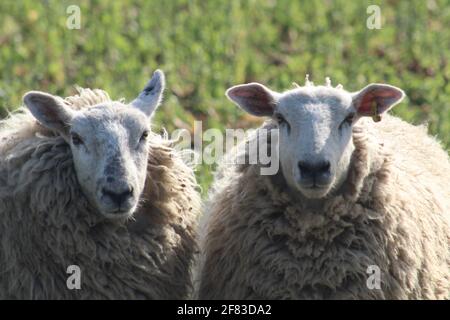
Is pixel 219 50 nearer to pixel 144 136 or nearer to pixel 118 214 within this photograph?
pixel 144 136

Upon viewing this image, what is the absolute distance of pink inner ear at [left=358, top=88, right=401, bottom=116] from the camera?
827 centimetres

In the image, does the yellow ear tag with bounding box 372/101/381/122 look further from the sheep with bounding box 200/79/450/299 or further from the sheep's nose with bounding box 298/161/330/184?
the sheep's nose with bounding box 298/161/330/184

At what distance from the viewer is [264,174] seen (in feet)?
26.9

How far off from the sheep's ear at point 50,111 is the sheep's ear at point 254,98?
1120 mm

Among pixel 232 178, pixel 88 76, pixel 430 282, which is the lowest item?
pixel 430 282

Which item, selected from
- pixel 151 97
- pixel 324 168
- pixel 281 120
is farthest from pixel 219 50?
pixel 324 168

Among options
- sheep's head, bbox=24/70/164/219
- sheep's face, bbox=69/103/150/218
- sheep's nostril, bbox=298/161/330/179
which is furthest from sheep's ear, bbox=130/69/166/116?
sheep's nostril, bbox=298/161/330/179

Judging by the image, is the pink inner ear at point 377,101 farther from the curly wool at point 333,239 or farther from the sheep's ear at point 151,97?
the sheep's ear at point 151,97

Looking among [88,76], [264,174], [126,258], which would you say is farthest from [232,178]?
[88,76]

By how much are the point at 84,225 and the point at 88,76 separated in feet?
21.3

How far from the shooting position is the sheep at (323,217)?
7.96 meters

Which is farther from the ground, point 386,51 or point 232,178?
point 386,51

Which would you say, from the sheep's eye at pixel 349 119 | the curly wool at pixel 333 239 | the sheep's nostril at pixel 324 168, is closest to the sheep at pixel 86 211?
the curly wool at pixel 333 239

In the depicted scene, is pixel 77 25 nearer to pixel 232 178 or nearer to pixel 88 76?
pixel 88 76
